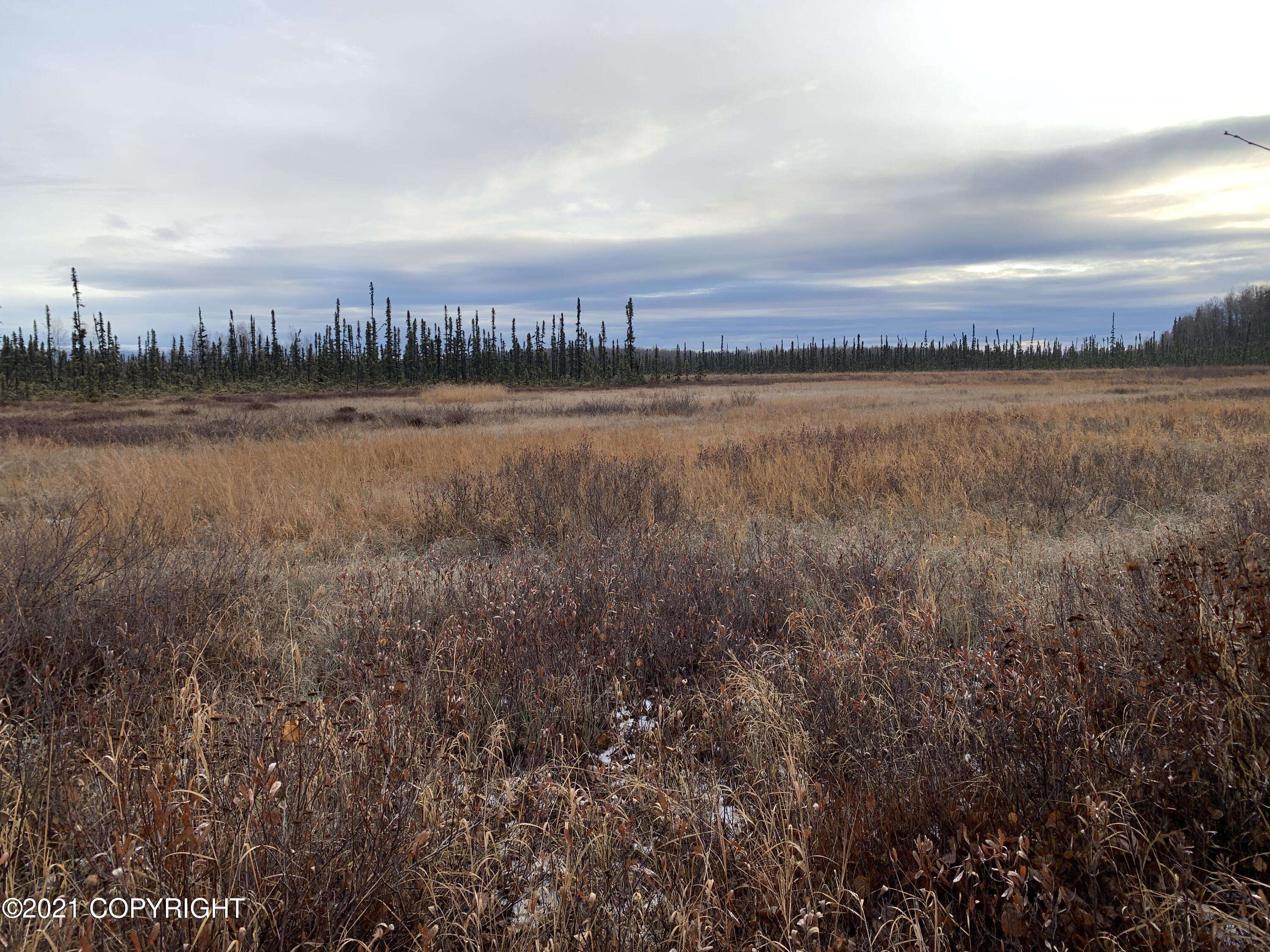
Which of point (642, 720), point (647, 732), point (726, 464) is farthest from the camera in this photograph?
point (726, 464)

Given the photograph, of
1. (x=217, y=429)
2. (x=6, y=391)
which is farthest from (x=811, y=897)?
(x=6, y=391)

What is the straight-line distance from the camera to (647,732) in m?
2.99

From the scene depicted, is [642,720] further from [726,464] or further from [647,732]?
[726,464]

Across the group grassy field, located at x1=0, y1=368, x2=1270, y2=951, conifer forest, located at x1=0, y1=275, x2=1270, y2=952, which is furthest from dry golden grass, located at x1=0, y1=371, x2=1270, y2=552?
grassy field, located at x1=0, y1=368, x2=1270, y2=951

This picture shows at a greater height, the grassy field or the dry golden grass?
the dry golden grass

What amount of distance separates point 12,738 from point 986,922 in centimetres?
339

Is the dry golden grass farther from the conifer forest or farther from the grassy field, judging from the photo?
the grassy field

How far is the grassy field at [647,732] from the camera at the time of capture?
1755mm

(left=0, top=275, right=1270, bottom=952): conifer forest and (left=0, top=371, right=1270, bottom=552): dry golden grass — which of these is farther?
(left=0, top=371, right=1270, bottom=552): dry golden grass

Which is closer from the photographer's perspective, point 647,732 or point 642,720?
point 647,732

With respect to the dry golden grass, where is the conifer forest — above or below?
below

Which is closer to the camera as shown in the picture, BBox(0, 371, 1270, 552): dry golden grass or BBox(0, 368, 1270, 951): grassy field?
BBox(0, 368, 1270, 951): grassy field

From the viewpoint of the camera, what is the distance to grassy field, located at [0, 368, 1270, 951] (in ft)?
5.76

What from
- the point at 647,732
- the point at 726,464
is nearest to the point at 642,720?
the point at 647,732
